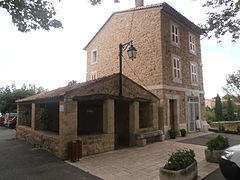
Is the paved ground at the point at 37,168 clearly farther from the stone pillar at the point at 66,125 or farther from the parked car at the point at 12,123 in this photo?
the parked car at the point at 12,123

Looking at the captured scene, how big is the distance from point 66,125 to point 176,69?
30.0ft

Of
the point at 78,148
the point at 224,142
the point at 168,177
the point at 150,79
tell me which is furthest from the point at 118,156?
the point at 150,79

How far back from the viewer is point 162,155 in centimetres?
665

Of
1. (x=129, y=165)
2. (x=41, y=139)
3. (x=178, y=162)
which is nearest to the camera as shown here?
(x=178, y=162)

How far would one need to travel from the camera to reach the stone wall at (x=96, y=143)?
6.50 m

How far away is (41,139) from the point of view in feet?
25.8

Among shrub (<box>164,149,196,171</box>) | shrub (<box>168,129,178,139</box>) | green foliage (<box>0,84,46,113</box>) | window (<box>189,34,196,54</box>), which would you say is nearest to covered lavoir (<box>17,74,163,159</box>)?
shrub (<box>168,129,178,139</box>)

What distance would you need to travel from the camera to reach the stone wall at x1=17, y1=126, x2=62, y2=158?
675 cm

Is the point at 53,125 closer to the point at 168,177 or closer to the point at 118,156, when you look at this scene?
the point at 118,156

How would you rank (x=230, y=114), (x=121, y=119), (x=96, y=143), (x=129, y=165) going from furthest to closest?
(x=230, y=114) < (x=121, y=119) < (x=96, y=143) < (x=129, y=165)

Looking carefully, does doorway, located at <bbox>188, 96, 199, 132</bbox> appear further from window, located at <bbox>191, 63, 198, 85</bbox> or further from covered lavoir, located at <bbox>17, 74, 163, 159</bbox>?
covered lavoir, located at <bbox>17, 74, 163, 159</bbox>

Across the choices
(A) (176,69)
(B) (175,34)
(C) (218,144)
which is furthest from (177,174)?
(B) (175,34)

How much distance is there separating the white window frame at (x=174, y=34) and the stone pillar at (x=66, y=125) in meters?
9.22

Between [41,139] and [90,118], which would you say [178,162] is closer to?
[41,139]
